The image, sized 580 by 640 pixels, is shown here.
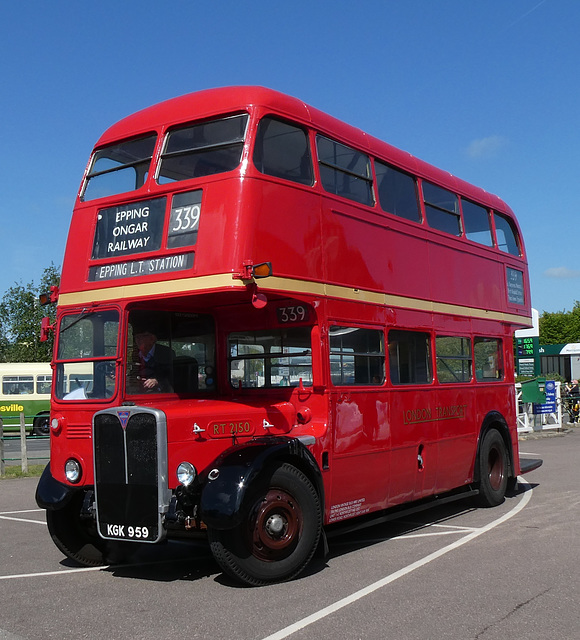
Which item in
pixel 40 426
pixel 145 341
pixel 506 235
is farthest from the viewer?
pixel 40 426

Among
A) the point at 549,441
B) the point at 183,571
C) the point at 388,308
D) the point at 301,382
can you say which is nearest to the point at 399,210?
the point at 388,308

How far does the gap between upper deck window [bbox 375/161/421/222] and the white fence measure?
54.5ft

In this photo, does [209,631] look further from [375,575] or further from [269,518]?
[375,575]

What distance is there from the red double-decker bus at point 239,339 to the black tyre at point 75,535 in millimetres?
15

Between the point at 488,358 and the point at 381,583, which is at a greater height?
the point at 488,358

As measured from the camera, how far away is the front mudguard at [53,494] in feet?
23.2

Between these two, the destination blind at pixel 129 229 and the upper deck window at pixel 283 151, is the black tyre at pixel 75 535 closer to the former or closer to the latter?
the destination blind at pixel 129 229

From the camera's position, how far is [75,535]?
24.8 ft

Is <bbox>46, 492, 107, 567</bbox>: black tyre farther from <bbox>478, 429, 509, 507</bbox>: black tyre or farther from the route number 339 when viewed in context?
<bbox>478, 429, 509, 507</bbox>: black tyre

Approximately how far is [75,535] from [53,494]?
2.09 ft

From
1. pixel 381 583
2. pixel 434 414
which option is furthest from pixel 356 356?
pixel 381 583

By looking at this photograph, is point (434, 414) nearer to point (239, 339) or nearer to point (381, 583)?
point (239, 339)

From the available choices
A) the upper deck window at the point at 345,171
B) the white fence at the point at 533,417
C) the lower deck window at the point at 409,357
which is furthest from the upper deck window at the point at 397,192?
the white fence at the point at 533,417

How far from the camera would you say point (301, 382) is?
7.97 m
